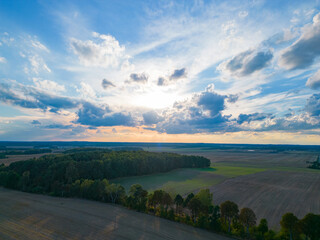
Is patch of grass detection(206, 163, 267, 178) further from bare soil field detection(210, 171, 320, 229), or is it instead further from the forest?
the forest

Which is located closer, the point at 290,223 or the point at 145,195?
the point at 290,223

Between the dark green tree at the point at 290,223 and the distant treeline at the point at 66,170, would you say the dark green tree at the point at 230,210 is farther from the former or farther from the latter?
the distant treeline at the point at 66,170

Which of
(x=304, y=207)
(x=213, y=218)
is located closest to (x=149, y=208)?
(x=213, y=218)

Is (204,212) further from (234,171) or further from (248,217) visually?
(234,171)

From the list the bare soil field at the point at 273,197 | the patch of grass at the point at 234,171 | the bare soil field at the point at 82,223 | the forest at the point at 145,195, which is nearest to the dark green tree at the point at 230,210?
the forest at the point at 145,195

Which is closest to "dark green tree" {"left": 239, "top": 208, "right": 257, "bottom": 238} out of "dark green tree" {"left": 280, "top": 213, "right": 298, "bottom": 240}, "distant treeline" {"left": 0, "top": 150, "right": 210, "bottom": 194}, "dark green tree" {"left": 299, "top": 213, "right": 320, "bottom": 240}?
"dark green tree" {"left": 280, "top": 213, "right": 298, "bottom": 240}

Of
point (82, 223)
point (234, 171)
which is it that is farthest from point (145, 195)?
point (234, 171)
